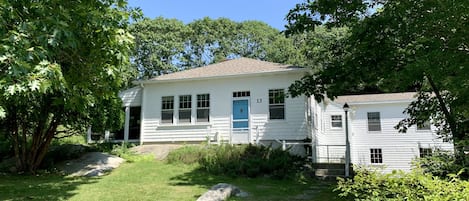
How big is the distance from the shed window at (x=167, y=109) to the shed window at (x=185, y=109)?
18.6 inches

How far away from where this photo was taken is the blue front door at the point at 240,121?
51.0 feet

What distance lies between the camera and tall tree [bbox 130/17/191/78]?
107ft

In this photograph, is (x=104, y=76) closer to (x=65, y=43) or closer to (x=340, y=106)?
(x=65, y=43)

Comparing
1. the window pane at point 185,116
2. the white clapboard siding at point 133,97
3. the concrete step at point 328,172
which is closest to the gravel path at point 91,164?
the window pane at point 185,116

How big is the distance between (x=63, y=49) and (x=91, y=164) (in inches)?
297

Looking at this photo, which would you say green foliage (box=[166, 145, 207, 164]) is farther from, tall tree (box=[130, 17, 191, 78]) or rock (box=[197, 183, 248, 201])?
tall tree (box=[130, 17, 191, 78])

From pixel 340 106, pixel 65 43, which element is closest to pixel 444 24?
pixel 65 43

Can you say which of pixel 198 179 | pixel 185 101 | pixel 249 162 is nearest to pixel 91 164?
pixel 198 179

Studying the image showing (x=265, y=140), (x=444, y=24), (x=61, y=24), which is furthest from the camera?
(x=265, y=140)

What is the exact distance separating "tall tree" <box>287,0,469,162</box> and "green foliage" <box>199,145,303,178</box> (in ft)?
8.35

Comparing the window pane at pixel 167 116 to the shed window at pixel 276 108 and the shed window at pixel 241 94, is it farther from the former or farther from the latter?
the shed window at pixel 276 108

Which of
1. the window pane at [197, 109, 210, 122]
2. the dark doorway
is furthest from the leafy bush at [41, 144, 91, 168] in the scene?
the window pane at [197, 109, 210, 122]

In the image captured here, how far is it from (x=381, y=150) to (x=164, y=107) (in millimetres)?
13944

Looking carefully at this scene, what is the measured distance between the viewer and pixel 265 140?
1512cm
